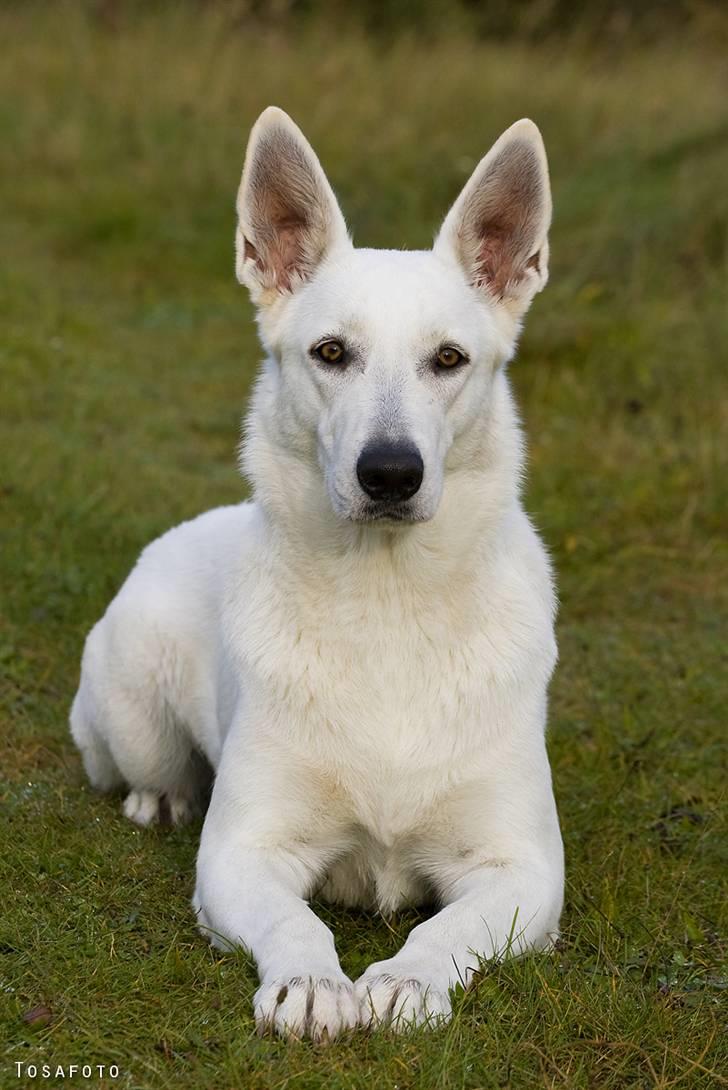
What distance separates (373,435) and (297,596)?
23.9 inches

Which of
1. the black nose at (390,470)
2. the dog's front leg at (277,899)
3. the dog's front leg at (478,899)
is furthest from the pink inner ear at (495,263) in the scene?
the dog's front leg at (277,899)

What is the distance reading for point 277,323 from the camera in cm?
401

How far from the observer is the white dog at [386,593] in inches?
138

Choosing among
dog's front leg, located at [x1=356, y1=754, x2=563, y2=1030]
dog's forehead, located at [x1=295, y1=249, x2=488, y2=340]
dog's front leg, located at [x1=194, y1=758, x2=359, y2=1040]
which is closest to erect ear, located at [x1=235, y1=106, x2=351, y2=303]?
dog's forehead, located at [x1=295, y1=249, x2=488, y2=340]

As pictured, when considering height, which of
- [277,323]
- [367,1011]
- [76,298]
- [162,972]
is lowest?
[76,298]

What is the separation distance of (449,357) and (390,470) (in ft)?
1.56

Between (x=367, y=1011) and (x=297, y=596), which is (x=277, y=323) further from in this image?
(x=367, y=1011)

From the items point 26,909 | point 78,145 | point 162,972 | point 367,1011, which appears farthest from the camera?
point 78,145

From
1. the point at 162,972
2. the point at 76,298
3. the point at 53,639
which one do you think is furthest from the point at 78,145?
the point at 162,972

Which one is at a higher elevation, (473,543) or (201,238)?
(473,543)

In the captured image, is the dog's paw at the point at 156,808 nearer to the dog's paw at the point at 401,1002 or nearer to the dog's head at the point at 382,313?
the dog's head at the point at 382,313

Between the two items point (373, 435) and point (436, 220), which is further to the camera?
point (436, 220)

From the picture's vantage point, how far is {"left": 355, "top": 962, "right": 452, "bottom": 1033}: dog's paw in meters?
3.02

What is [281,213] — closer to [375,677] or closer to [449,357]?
[449,357]
